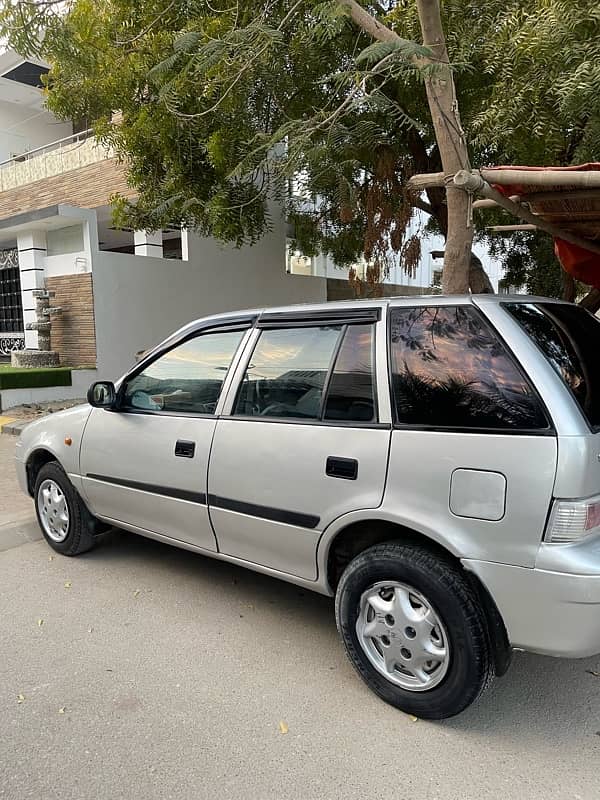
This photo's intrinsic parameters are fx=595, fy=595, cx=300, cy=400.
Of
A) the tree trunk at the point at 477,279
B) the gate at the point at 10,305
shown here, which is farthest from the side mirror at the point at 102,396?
the gate at the point at 10,305

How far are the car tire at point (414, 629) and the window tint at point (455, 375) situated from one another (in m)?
0.59

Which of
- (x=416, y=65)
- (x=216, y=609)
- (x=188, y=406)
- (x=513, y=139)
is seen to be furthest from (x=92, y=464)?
(x=513, y=139)

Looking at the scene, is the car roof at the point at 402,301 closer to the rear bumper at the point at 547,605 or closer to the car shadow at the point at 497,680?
the rear bumper at the point at 547,605

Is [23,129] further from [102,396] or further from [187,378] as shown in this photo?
[187,378]

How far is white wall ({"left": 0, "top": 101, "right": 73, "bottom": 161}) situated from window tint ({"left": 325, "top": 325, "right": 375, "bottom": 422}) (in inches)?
768

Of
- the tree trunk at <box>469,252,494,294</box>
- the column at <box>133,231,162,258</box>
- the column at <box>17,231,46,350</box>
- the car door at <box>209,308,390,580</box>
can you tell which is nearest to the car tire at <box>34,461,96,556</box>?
the car door at <box>209,308,390,580</box>

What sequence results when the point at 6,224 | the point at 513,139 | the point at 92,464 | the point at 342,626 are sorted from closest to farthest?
the point at 342,626 < the point at 92,464 < the point at 513,139 < the point at 6,224

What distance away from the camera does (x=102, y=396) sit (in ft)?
12.3

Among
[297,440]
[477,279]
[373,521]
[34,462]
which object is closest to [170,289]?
[477,279]

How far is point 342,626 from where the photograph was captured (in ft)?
8.84

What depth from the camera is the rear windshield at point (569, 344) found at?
2369 mm

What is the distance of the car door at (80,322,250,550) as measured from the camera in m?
3.30

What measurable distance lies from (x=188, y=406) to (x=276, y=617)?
1.31 meters

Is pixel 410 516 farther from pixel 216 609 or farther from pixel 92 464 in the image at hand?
pixel 92 464
